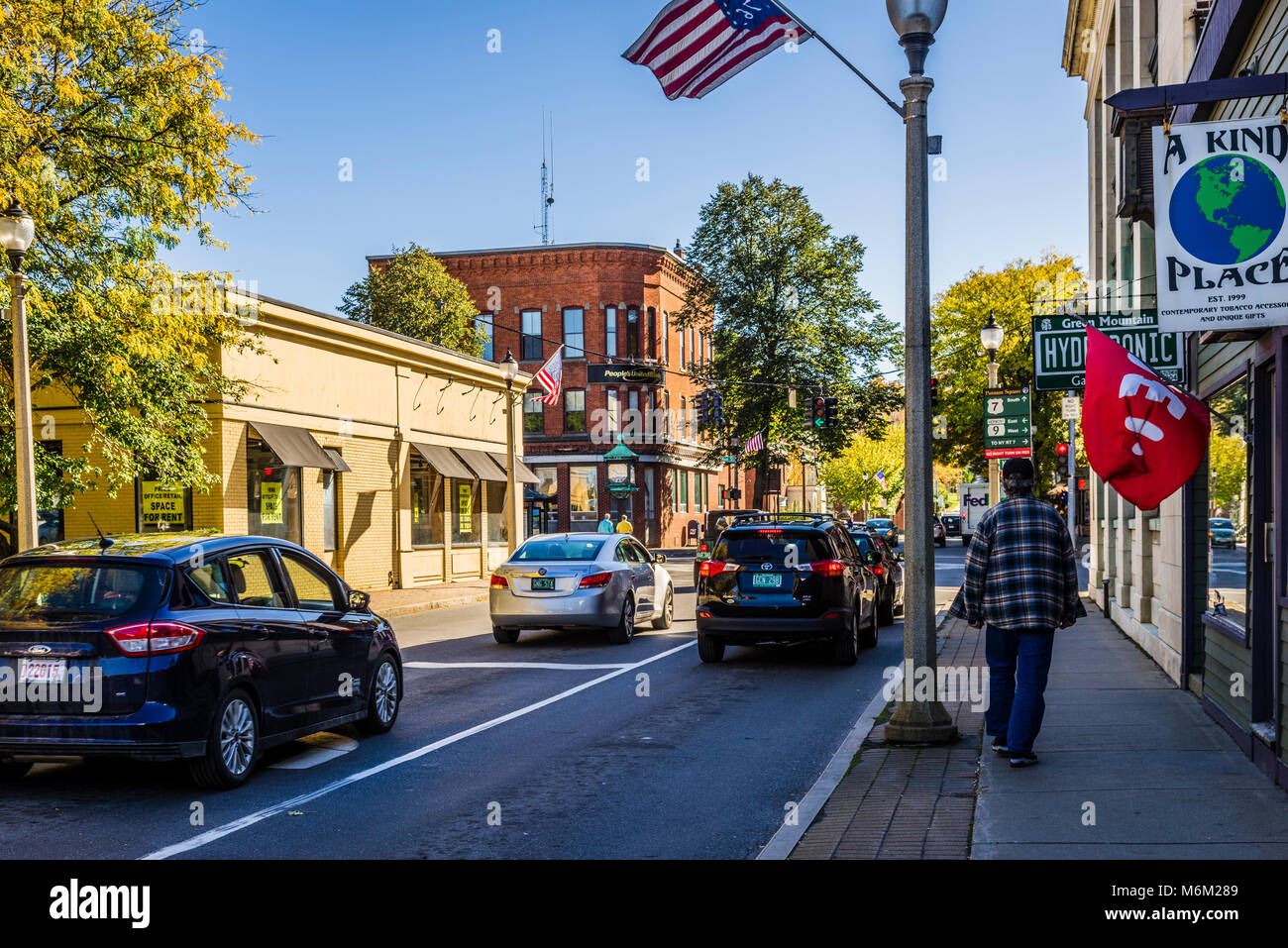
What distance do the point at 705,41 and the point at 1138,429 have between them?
16.0 ft

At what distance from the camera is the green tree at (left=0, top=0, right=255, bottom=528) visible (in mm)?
16391

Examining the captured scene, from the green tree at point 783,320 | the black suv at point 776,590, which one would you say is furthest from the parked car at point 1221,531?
the green tree at point 783,320

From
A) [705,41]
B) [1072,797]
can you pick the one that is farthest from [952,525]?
[1072,797]

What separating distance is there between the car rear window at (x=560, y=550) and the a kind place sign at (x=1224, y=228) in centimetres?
1127

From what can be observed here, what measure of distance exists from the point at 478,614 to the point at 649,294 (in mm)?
37487

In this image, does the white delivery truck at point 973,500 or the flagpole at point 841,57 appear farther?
the white delivery truck at point 973,500

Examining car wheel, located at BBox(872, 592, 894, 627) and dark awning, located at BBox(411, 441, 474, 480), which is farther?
dark awning, located at BBox(411, 441, 474, 480)

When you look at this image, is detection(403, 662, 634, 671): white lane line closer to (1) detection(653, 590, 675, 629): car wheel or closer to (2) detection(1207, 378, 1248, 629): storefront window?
(1) detection(653, 590, 675, 629): car wheel

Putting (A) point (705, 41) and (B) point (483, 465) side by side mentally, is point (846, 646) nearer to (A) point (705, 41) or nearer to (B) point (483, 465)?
(A) point (705, 41)

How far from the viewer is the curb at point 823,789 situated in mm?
6211

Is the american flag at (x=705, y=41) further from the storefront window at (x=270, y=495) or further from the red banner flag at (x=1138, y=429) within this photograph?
the storefront window at (x=270, y=495)

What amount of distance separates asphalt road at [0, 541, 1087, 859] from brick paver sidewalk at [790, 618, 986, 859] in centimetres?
38

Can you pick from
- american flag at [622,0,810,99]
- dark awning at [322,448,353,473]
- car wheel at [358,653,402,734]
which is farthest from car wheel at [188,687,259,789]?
dark awning at [322,448,353,473]
